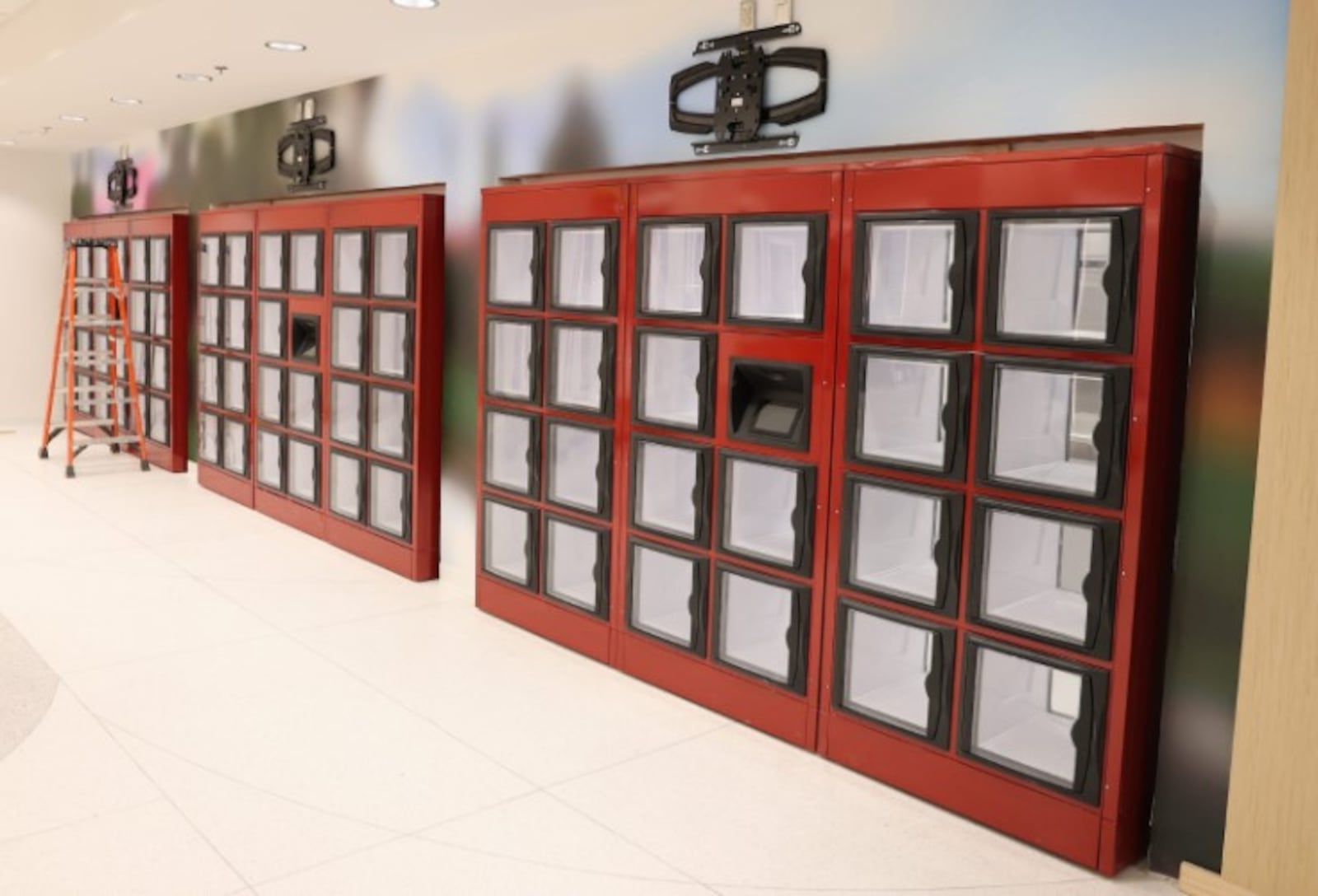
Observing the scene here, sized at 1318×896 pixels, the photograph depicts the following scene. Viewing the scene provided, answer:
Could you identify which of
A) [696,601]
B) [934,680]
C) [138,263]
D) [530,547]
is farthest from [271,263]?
[934,680]

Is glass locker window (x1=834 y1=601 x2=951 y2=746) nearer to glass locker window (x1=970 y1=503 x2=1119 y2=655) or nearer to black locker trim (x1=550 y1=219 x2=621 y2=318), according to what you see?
glass locker window (x1=970 y1=503 x2=1119 y2=655)

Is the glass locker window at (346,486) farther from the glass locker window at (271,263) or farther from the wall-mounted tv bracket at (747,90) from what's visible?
the wall-mounted tv bracket at (747,90)

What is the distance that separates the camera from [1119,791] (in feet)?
10.4

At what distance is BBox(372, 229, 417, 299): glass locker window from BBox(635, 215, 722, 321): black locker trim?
1945 mm

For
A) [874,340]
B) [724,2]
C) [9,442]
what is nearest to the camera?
[874,340]

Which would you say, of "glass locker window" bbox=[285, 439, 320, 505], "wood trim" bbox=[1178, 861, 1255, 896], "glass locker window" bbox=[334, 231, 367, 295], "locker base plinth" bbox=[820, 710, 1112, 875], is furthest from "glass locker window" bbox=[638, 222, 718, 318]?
"glass locker window" bbox=[285, 439, 320, 505]

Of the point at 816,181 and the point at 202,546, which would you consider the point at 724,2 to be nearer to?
the point at 816,181

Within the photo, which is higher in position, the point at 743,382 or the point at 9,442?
the point at 743,382

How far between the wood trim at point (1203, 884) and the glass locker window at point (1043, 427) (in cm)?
105

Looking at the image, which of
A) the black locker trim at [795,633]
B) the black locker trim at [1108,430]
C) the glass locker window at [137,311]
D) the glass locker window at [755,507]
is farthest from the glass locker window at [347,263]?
the black locker trim at [1108,430]

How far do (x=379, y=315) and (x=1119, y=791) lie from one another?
15.1 feet

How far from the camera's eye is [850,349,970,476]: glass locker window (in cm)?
364

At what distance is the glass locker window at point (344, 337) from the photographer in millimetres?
6680

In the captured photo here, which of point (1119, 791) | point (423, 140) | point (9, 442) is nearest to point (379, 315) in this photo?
point (423, 140)
